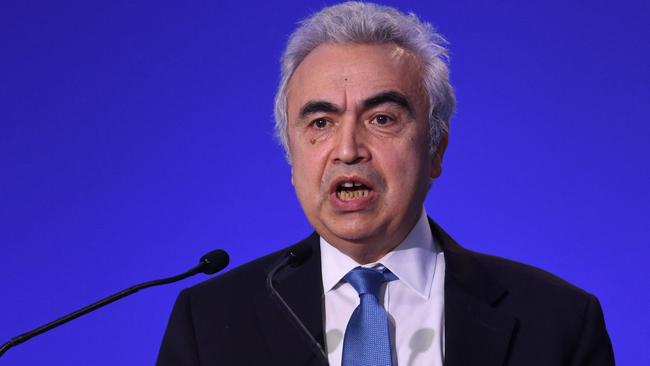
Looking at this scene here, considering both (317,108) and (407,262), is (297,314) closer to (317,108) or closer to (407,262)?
(407,262)

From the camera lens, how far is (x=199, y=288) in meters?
1.71

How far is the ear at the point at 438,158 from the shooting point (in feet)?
5.47

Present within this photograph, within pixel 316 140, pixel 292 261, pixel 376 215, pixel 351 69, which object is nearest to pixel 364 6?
pixel 351 69

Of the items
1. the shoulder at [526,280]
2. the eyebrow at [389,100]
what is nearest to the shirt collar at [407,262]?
the shoulder at [526,280]

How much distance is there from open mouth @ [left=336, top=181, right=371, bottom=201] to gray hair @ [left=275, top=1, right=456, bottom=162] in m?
0.22

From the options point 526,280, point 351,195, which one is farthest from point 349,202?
point 526,280

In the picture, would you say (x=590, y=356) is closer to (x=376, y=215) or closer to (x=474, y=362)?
(x=474, y=362)

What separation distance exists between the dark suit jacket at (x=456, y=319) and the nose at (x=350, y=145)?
0.92ft

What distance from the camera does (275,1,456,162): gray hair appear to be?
1603 mm

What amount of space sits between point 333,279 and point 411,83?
0.41 m

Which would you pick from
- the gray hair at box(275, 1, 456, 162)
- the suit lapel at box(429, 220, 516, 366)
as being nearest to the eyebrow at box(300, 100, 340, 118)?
the gray hair at box(275, 1, 456, 162)

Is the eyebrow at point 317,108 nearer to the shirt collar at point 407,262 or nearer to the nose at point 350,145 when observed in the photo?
the nose at point 350,145

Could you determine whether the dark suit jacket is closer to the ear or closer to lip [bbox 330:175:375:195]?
the ear

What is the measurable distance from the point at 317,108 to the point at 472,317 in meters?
0.49
